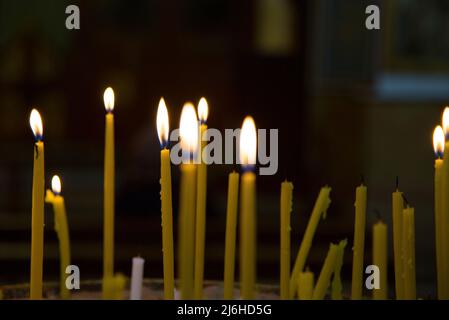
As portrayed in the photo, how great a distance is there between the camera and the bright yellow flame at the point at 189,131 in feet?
2.46

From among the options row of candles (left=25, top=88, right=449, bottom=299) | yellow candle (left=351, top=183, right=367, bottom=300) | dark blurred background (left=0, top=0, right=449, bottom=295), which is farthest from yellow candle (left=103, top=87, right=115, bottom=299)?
dark blurred background (left=0, top=0, right=449, bottom=295)

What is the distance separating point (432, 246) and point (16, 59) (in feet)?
12.6

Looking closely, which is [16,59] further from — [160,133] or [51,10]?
[160,133]

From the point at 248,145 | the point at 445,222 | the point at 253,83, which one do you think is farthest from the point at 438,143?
the point at 253,83

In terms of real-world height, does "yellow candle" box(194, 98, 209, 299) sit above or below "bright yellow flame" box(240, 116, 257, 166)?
below

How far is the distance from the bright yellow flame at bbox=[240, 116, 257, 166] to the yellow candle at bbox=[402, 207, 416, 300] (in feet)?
0.48

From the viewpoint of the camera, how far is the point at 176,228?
359 cm

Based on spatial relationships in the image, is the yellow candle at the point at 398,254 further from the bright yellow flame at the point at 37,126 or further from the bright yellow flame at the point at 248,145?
the bright yellow flame at the point at 37,126

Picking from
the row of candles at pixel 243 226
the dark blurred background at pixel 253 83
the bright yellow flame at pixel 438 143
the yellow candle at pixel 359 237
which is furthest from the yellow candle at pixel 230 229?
the dark blurred background at pixel 253 83

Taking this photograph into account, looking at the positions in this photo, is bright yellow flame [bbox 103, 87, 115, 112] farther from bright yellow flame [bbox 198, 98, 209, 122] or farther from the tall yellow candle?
the tall yellow candle

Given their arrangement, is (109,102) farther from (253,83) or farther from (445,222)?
(253,83)

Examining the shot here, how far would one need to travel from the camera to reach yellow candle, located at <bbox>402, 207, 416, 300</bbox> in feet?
2.64

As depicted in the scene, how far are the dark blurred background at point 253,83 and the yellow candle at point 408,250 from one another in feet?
16.6

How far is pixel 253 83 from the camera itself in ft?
23.2
